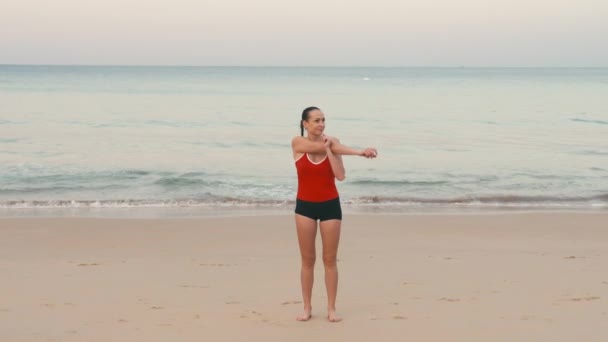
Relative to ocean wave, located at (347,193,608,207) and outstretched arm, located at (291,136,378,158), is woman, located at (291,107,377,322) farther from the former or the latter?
ocean wave, located at (347,193,608,207)

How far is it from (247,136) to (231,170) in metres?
8.83

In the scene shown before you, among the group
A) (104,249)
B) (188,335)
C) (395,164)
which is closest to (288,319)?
(188,335)

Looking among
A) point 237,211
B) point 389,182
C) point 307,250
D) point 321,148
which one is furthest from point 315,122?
point 389,182

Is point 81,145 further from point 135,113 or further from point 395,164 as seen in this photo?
point 135,113

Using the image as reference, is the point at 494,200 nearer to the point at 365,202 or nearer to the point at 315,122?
the point at 365,202

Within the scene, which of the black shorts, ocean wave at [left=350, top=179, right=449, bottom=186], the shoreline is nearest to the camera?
the black shorts

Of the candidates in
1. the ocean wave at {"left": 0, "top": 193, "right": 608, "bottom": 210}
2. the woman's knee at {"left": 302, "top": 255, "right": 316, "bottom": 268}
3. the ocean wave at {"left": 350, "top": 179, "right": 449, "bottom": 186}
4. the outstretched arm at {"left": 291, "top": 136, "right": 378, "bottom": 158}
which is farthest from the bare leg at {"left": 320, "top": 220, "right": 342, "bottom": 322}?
the ocean wave at {"left": 350, "top": 179, "right": 449, "bottom": 186}

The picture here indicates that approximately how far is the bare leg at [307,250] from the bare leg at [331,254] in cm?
9

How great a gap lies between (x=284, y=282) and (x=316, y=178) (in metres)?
2.16

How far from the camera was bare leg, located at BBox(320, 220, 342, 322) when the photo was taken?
5.94m

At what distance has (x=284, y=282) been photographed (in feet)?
25.4

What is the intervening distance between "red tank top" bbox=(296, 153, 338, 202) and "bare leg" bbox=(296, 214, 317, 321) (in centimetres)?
20

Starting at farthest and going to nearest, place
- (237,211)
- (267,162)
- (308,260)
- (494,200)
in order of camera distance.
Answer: (267,162) → (494,200) → (237,211) → (308,260)

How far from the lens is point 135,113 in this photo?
131 ft
